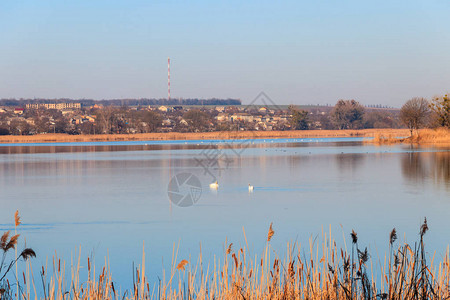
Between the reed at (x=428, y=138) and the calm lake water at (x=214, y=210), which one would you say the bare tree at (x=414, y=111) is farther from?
the calm lake water at (x=214, y=210)

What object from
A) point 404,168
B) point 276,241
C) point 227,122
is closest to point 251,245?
point 276,241

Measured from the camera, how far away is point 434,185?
1402cm

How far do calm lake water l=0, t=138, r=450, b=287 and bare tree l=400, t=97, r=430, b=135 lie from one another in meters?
19.8

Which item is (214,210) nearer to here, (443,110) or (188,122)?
(443,110)

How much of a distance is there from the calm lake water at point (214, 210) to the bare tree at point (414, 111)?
19.8 meters

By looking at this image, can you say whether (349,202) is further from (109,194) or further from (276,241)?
(109,194)

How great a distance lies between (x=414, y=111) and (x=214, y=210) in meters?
30.2


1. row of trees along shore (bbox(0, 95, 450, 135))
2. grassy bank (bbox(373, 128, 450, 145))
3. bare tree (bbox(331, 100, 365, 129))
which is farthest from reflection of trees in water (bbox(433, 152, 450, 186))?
bare tree (bbox(331, 100, 365, 129))

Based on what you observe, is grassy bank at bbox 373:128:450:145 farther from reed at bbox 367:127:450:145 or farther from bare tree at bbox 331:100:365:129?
bare tree at bbox 331:100:365:129

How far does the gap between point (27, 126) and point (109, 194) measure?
53.7 meters
